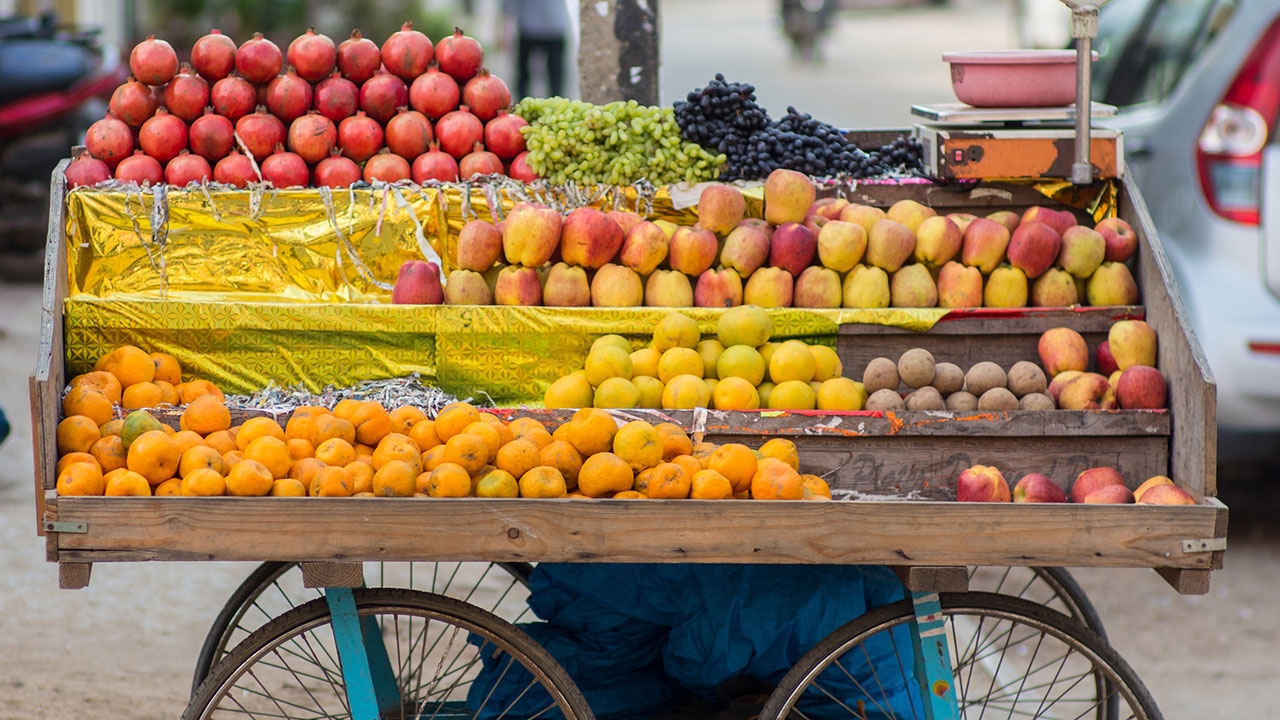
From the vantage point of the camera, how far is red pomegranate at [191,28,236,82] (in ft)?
12.1

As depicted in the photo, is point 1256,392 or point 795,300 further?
point 1256,392

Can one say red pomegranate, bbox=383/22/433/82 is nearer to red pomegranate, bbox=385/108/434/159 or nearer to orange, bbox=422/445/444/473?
red pomegranate, bbox=385/108/434/159

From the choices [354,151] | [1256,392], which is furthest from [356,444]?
[1256,392]

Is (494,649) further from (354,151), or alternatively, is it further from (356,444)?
(354,151)

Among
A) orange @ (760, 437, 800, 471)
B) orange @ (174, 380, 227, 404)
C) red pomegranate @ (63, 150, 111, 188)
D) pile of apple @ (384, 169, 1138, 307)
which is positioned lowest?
orange @ (760, 437, 800, 471)

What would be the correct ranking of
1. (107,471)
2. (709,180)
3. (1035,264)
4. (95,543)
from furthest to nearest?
(709,180) < (1035,264) < (107,471) < (95,543)

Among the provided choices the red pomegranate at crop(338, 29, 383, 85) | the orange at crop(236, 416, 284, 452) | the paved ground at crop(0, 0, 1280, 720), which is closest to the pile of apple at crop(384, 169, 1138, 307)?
the orange at crop(236, 416, 284, 452)

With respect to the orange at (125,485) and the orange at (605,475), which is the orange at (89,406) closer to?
the orange at (125,485)

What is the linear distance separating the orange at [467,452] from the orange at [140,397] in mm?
839

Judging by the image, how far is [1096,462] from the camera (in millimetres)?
3227

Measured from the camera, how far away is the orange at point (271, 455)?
279 centimetres

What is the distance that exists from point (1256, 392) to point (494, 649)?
3.09 meters

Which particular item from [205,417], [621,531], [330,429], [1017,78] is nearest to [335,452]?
[330,429]

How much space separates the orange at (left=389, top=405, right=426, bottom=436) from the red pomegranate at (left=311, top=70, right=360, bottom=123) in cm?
109
